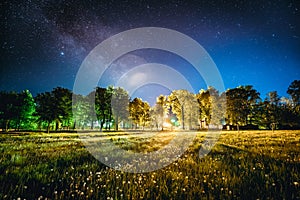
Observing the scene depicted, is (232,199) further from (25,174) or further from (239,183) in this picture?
(25,174)

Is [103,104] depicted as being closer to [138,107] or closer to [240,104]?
[138,107]

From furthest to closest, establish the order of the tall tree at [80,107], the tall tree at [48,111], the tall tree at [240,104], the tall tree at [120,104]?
the tall tree at [80,107] → the tall tree at [120,104] → the tall tree at [240,104] → the tall tree at [48,111]

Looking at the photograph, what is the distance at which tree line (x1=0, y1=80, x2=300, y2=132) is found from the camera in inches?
1658

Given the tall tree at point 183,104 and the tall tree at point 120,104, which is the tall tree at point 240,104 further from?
the tall tree at point 120,104

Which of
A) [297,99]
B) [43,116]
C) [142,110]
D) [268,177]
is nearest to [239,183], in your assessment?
[268,177]

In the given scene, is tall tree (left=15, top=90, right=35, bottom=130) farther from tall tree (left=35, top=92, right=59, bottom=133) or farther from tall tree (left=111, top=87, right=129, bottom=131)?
tall tree (left=111, top=87, right=129, bottom=131)

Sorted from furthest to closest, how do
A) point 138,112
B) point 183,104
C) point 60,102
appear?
point 183,104, point 138,112, point 60,102

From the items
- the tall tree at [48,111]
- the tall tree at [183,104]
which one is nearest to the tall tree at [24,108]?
the tall tree at [48,111]

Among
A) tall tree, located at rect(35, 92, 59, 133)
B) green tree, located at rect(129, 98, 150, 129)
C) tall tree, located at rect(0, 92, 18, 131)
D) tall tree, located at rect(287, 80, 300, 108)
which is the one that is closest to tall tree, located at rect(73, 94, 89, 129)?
green tree, located at rect(129, 98, 150, 129)

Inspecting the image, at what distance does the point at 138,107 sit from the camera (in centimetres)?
6191

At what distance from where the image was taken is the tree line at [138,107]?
4212cm

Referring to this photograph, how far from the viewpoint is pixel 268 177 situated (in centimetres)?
394

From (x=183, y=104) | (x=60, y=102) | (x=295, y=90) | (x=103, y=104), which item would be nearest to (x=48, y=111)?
(x=60, y=102)

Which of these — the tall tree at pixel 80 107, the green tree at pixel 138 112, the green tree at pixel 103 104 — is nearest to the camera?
the green tree at pixel 103 104
